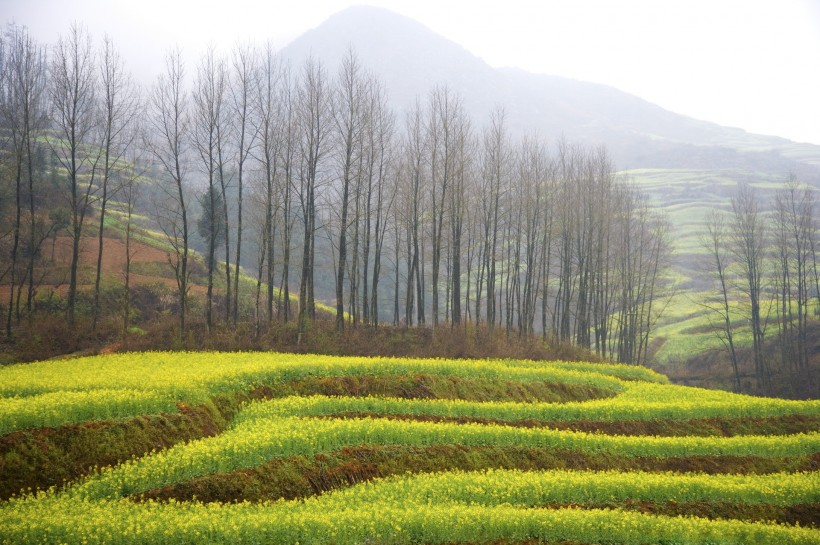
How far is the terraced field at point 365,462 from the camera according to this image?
12.2 metres

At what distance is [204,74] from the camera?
123ft

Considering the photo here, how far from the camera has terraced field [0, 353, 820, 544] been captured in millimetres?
12164

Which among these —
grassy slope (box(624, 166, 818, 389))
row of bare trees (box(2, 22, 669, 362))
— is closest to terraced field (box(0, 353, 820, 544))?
row of bare trees (box(2, 22, 669, 362))

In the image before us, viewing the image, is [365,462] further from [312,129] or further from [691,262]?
[691,262]

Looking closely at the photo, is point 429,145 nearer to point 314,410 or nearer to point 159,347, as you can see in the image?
point 159,347

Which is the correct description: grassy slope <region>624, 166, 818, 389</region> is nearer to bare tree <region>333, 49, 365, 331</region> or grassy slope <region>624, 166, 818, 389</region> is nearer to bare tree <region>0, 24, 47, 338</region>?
bare tree <region>333, 49, 365, 331</region>

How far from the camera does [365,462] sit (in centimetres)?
1630

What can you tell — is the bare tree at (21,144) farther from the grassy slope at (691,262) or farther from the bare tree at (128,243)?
the grassy slope at (691,262)

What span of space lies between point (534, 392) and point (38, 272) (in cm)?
4125

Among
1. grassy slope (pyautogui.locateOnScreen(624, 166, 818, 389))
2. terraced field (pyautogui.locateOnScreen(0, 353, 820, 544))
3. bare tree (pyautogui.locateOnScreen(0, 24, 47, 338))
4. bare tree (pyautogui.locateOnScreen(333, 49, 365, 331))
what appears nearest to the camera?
terraced field (pyautogui.locateOnScreen(0, 353, 820, 544))

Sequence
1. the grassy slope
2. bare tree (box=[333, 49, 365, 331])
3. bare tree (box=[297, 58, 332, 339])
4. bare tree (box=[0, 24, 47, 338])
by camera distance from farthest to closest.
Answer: the grassy slope < bare tree (box=[333, 49, 365, 331]) < bare tree (box=[297, 58, 332, 339]) < bare tree (box=[0, 24, 47, 338])

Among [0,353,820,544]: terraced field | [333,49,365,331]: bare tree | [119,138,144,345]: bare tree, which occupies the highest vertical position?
[333,49,365,331]: bare tree

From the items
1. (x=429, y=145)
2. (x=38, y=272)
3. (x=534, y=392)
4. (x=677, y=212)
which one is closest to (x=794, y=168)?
(x=677, y=212)

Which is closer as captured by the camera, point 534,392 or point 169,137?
point 534,392
